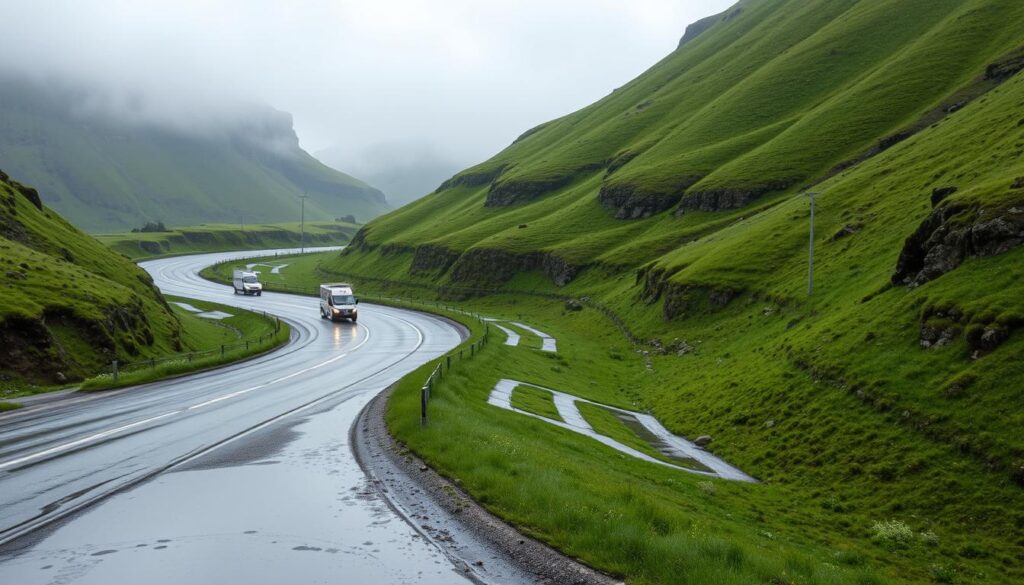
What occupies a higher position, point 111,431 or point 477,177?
point 477,177

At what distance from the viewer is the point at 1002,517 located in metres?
17.8

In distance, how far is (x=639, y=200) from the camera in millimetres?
102562

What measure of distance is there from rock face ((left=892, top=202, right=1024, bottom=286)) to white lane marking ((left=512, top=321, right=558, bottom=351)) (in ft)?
91.3

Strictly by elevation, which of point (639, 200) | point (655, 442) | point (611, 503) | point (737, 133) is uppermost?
point (737, 133)

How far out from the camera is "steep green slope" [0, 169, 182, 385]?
34000mm

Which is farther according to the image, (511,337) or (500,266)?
(500,266)

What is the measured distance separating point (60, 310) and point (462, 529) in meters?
37.9

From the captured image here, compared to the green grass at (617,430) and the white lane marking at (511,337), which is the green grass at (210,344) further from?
the green grass at (617,430)

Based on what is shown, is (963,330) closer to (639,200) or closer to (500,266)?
(500,266)

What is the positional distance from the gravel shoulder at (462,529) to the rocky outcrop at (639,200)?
89812mm

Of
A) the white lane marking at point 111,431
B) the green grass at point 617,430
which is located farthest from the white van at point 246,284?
the green grass at point 617,430

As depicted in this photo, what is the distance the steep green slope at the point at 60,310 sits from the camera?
34000 millimetres

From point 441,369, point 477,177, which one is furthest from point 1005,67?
point 477,177

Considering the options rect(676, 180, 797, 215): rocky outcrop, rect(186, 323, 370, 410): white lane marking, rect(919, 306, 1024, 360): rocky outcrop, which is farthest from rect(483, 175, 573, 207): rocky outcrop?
rect(919, 306, 1024, 360): rocky outcrop
